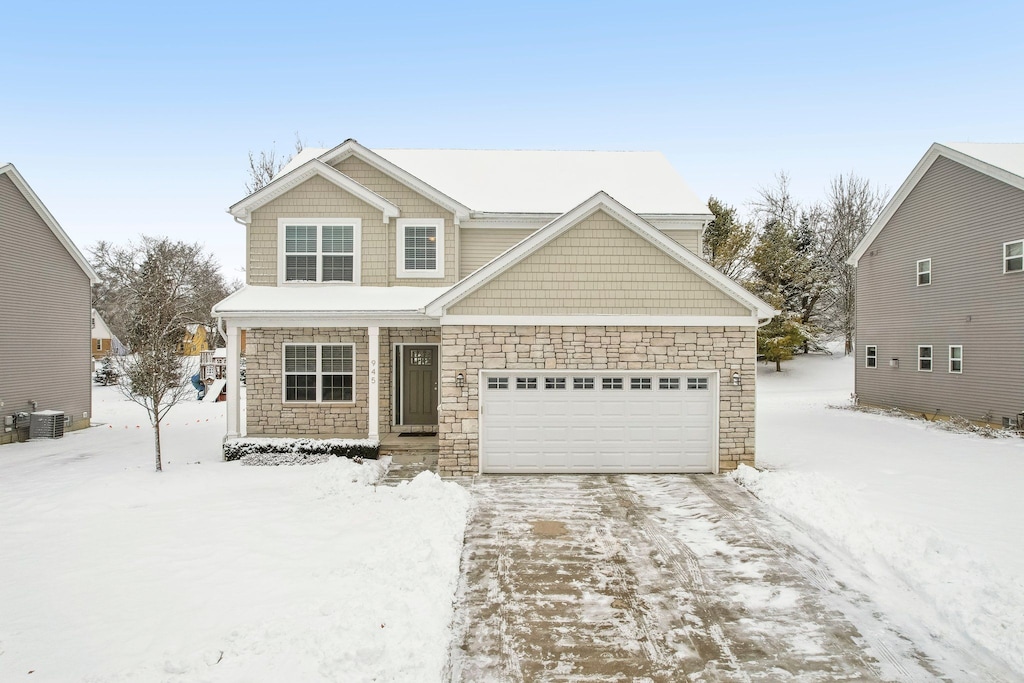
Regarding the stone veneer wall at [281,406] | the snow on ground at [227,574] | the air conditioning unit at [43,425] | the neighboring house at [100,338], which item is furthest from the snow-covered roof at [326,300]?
the neighboring house at [100,338]

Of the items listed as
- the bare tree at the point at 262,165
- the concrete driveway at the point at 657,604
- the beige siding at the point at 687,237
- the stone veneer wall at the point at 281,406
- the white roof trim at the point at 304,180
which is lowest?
the concrete driveway at the point at 657,604

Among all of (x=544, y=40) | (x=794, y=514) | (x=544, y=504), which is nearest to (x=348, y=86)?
(x=544, y=40)

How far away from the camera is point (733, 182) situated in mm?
40844

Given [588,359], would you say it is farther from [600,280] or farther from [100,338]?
[100,338]

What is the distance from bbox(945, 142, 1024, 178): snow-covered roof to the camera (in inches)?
609

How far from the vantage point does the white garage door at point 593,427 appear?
10781mm

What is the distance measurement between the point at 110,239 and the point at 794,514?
5790 cm

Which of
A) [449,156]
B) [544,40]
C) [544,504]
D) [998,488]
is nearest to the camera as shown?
[544,504]

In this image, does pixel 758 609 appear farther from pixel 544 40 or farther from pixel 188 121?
pixel 188 121

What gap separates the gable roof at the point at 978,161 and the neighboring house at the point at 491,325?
29.7ft

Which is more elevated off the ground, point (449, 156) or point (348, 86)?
point (348, 86)

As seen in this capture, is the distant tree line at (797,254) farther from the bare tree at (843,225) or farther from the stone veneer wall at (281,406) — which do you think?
the stone veneer wall at (281,406)

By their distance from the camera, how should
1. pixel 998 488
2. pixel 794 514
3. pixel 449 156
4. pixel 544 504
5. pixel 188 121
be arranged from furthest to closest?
pixel 188 121, pixel 449 156, pixel 998 488, pixel 544 504, pixel 794 514

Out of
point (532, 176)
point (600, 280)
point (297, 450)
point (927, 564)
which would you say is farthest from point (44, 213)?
point (927, 564)
